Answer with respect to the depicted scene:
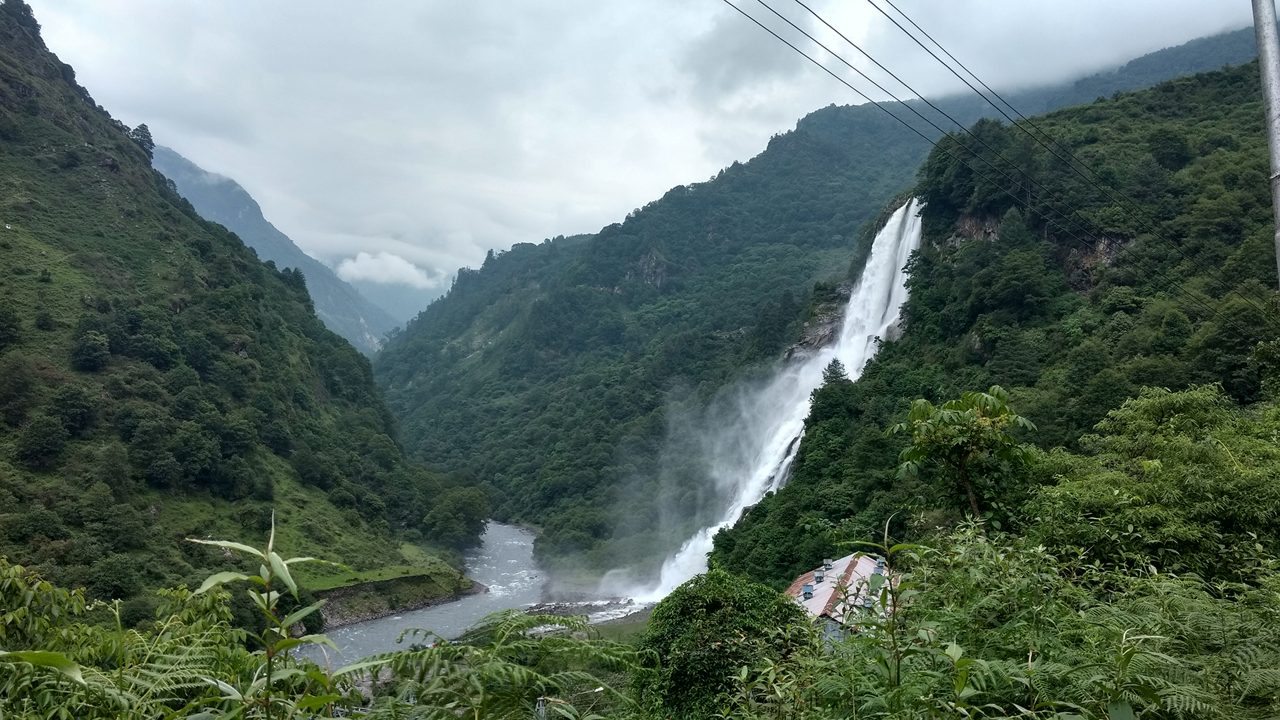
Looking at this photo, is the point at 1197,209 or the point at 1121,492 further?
the point at 1197,209

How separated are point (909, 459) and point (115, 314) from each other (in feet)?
163

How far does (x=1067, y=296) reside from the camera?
1064 inches

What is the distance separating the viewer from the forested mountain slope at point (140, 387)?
31.6 meters

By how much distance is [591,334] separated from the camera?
341 ft

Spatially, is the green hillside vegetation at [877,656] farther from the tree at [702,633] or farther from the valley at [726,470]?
the tree at [702,633]

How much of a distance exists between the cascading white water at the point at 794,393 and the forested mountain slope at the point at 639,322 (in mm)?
6026

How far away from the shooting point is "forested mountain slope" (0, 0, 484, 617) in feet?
104

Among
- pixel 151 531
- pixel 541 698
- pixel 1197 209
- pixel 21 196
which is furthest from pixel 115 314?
pixel 1197 209

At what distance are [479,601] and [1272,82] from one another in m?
43.0

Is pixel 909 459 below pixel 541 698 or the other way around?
the other way around

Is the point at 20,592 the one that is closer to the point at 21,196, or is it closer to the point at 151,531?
the point at 151,531

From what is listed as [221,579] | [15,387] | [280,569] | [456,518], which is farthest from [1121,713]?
[456,518]

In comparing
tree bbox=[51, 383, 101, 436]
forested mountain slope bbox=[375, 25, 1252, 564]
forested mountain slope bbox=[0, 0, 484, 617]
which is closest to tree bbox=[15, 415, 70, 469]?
forested mountain slope bbox=[0, 0, 484, 617]

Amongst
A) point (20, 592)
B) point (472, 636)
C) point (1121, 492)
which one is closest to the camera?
point (472, 636)
